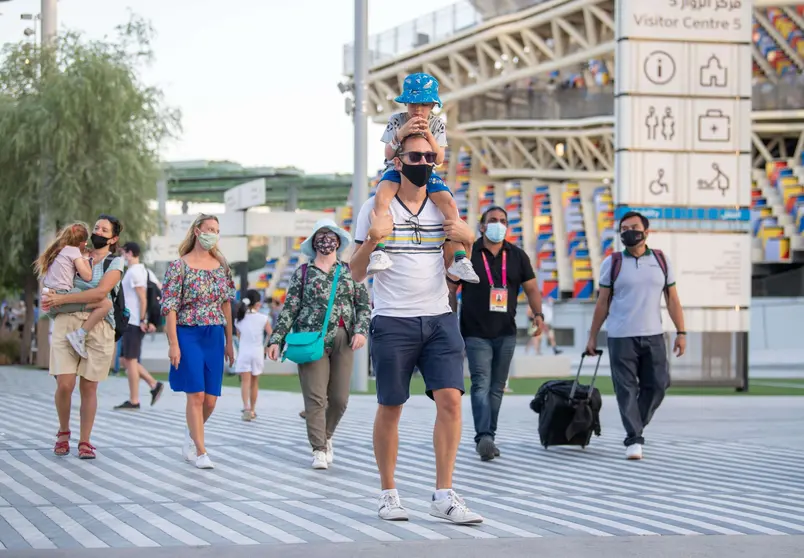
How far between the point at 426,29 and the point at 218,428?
Answer: 1805 inches

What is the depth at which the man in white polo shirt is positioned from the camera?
6.90m

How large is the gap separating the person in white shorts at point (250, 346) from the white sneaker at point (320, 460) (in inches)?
182

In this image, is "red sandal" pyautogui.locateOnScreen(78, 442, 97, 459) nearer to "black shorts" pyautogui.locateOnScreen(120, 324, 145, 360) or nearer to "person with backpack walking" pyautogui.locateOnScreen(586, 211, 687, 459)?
"person with backpack walking" pyautogui.locateOnScreen(586, 211, 687, 459)

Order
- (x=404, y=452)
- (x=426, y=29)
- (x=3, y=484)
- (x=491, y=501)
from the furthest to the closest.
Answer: (x=426, y=29) → (x=404, y=452) → (x=3, y=484) → (x=491, y=501)

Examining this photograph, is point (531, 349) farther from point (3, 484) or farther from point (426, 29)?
point (3, 484)

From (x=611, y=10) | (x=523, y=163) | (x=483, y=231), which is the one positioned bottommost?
(x=483, y=231)

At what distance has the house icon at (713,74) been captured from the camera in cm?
1934

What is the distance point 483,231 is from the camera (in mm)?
10695

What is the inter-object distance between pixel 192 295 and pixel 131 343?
19.1ft

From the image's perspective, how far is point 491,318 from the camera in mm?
10516

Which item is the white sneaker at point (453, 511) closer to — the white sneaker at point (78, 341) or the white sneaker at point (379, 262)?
the white sneaker at point (379, 262)

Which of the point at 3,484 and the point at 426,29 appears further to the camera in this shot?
the point at 426,29


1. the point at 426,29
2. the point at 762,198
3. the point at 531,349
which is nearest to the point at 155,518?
the point at 531,349

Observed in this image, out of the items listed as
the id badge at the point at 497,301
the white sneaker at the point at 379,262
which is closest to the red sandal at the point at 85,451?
the id badge at the point at 497,301
